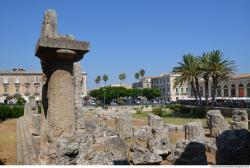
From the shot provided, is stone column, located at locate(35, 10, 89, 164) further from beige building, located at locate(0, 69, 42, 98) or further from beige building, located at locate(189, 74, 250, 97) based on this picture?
beige building, located at locate(0, 69, 42, 98)

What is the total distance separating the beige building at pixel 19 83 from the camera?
9188 centimetres

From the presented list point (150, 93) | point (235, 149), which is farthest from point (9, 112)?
point (150, 93)

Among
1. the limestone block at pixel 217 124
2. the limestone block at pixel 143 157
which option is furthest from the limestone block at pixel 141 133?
the limestone block at pixel 143 157

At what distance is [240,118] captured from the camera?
1836 cm

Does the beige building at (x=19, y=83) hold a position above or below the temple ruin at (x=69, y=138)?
above

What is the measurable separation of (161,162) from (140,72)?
110677 millimetres

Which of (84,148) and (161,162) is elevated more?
(84,148)

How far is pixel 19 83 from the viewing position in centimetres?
9238

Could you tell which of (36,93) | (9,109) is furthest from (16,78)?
(9,109)

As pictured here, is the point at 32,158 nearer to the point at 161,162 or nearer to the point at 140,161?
the point at 140,161

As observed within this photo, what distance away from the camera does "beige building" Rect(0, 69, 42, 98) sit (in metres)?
91.9

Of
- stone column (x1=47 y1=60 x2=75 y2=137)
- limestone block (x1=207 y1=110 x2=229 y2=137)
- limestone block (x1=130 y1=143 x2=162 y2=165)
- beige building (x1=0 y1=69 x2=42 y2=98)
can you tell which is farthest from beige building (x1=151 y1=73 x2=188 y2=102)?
stone column (x1=47 y1=60 x2=75 y2=137)

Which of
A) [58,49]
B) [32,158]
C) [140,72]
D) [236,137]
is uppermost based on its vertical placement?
[140,72]

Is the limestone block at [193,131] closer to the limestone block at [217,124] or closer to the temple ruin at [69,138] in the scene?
the temple ruin at [69,138]
